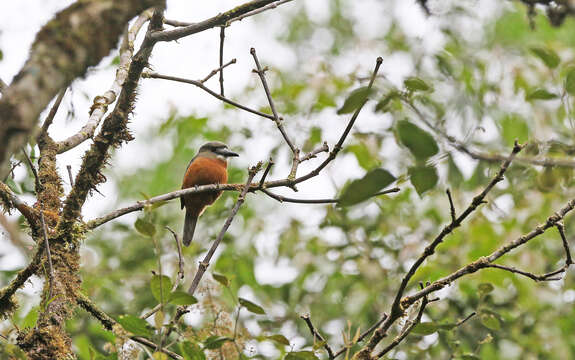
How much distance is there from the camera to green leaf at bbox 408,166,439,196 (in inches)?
56.2

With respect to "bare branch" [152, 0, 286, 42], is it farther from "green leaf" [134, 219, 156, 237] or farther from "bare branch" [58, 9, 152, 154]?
"green leaf" [134, 219, 156, 237]

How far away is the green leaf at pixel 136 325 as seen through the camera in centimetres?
Answer: 218

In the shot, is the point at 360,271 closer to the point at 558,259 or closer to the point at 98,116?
the point at 558,259

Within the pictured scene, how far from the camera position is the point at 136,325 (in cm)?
219

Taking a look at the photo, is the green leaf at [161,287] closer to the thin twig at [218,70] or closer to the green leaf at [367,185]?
the green leaf at [367,185]

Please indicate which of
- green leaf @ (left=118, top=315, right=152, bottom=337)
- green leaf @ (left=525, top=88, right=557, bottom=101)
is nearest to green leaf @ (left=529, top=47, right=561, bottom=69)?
green leaf @ (left=525, top=88, right=557, bottom=101)

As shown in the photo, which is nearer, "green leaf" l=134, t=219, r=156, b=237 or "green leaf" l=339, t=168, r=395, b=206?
"green leaf" l=339, t=168, r=395, b=206

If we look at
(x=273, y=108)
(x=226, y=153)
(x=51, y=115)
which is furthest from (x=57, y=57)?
(x=226, y=153)

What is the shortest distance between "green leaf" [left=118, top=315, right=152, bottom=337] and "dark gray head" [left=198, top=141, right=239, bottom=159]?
4.45 metres

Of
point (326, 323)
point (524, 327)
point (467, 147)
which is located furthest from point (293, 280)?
point (467, 147)

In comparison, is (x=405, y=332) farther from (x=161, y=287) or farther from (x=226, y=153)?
(x=226, y=153)

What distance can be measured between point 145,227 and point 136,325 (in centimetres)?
39

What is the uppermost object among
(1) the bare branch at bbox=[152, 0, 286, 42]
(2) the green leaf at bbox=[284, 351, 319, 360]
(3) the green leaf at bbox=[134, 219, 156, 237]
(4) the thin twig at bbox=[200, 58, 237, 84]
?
(4) the thin twig at bbox=[200, 58, 237, 84]

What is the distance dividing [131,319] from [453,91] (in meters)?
1.49
